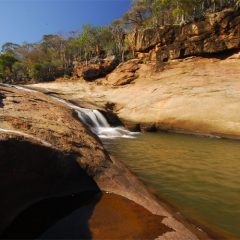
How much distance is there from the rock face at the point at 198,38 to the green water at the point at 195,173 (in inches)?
488

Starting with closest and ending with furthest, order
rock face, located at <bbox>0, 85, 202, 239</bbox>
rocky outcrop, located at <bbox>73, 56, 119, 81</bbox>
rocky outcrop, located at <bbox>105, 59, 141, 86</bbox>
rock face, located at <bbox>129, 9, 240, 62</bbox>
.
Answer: rock face, located at <bbox>0, 85, 202, 239</bbox>
rock face, located at <bbox>129, 9, 240, 62</bbox>
rocky outcrop, located at <bbox>105, 59, 141, 86</bbox>
rocky outcrop, located at <bbox>73, 56, 119, 81</bbox>

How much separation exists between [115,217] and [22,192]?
1580 mm

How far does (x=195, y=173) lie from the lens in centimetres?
970

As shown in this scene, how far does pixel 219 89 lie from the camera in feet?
71.7

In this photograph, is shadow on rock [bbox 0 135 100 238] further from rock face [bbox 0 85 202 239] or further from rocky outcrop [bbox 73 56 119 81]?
rocky outcrop [bbox 73 56 119 81]

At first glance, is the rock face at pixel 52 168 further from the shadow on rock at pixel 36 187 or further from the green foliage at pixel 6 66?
the green foliage at pixel 6 66

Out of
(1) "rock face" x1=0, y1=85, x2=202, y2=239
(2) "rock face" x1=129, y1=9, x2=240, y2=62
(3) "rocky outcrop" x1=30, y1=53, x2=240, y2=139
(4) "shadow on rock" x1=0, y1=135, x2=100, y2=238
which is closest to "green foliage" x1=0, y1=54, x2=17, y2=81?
(3) "rocky outcrop" x1=30, y1=53, x2=240, y2=139

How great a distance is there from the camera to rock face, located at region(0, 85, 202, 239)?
498 cm

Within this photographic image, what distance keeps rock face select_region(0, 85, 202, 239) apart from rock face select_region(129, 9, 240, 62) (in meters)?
22.1

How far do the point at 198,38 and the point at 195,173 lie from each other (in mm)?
20892

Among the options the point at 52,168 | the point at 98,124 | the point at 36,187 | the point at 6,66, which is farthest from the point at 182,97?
the point at 6,66

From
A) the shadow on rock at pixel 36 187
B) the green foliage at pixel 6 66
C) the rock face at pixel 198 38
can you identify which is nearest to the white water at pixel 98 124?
the rock face at pixel 198 38

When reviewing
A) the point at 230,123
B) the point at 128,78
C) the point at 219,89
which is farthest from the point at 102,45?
the point at 230,123

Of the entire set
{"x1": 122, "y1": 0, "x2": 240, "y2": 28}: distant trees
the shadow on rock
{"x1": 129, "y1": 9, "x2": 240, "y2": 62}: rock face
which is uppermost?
{"x1": 122, "y1": 0, "x2": 240, "y2": 28}: distant trees
